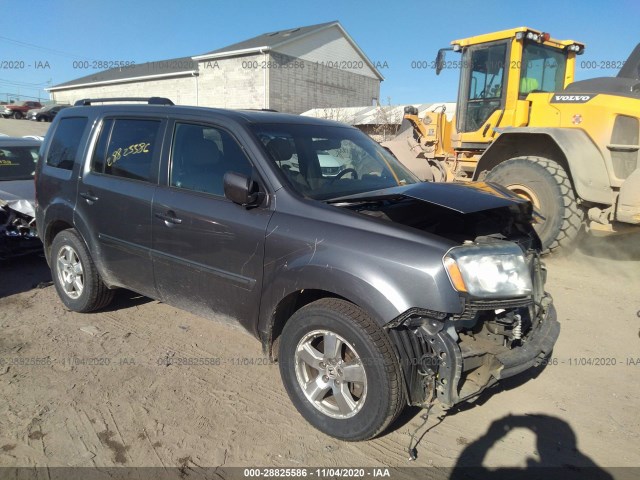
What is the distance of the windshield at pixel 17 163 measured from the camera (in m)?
6.95

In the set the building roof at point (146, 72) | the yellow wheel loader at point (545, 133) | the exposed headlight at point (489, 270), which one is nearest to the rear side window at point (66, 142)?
the exposed headlight at point (489, 270)

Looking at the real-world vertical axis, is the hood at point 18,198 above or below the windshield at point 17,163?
below

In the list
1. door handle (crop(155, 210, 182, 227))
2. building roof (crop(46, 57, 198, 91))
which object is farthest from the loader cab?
building roof (crop(46, 57, 198, 91))

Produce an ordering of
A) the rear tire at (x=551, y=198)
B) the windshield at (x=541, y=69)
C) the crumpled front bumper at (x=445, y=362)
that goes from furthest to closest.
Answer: the windshield at (x=541, y=69) < the rear tire at (x=551, y=198) < the crumpled front bumper at (x=445, y=362)

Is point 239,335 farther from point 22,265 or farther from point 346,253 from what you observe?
point 22,265

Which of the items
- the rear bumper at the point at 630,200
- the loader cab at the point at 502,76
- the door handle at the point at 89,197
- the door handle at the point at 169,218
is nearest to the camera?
the door handle at the point at 169,218

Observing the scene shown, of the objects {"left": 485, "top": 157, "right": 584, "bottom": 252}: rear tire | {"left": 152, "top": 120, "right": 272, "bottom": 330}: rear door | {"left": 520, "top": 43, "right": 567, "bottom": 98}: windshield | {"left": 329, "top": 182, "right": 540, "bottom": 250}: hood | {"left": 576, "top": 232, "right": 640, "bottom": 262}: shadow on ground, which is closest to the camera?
{"left": 329, "top": 182, "right": 540, "bottom": 250}: hood

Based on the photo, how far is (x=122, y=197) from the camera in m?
3.96

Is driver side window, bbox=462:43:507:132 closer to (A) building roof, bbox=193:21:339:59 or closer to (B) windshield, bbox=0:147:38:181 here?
(B) windshield, bbox=0:147:38:181

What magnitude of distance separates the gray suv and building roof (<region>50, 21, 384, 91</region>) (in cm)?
2493

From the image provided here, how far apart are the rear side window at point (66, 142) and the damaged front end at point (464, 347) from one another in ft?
11.9

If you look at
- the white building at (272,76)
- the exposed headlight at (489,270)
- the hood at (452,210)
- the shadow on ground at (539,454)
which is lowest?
the shadow on ground at (539,454)

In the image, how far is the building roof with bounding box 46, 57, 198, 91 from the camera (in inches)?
1244

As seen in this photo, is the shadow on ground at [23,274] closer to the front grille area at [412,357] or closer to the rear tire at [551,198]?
Answer: the front grille area at [412,357]
